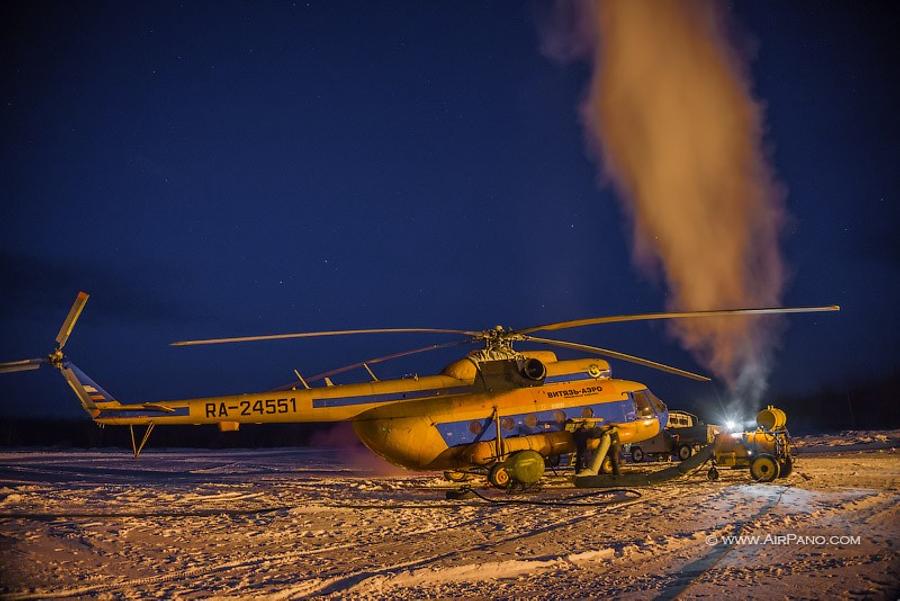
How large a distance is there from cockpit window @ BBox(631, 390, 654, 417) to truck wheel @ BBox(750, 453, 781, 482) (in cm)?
302

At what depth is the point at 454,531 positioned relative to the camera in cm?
922

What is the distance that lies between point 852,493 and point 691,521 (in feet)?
16.6

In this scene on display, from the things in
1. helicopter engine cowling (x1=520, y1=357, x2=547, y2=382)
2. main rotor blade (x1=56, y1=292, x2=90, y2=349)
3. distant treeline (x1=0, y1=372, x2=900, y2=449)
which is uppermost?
main rotor blade (x1=56, y1=292, x2=90, y2=349)

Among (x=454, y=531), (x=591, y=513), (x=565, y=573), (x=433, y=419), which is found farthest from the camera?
(x=433, y=419)

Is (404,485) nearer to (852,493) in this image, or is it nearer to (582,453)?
(582,453)

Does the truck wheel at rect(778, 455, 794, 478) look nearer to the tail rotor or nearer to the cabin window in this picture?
the cabin window

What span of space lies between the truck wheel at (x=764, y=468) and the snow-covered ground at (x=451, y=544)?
26.7 inches

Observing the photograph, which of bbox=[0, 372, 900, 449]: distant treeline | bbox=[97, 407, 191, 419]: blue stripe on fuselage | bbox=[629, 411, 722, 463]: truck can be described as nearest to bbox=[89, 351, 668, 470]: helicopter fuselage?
bbox=[97, 407, 191, 419]: blue stripe on fuselage

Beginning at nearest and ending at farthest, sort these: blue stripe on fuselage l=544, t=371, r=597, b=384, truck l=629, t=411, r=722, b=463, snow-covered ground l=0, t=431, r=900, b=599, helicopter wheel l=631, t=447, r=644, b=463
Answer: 1. snow-covered ground l=0, t=431, r=900, b=599
2. blue stripe on fuselage l=544, t=371, r=597, b=384
3. truck l=629, t=411, r=722, b=463
4. helicopter wheel l=631, t=447, r=644, b=463

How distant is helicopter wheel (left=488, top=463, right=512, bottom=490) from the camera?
46.0ft

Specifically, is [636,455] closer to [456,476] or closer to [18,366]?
[456,476]

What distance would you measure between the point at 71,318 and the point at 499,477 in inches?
433

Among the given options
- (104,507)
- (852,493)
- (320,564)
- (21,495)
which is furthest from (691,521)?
(21,495)

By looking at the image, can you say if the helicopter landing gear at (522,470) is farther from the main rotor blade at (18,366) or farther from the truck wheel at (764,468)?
the main rotor blade at (18,366)
